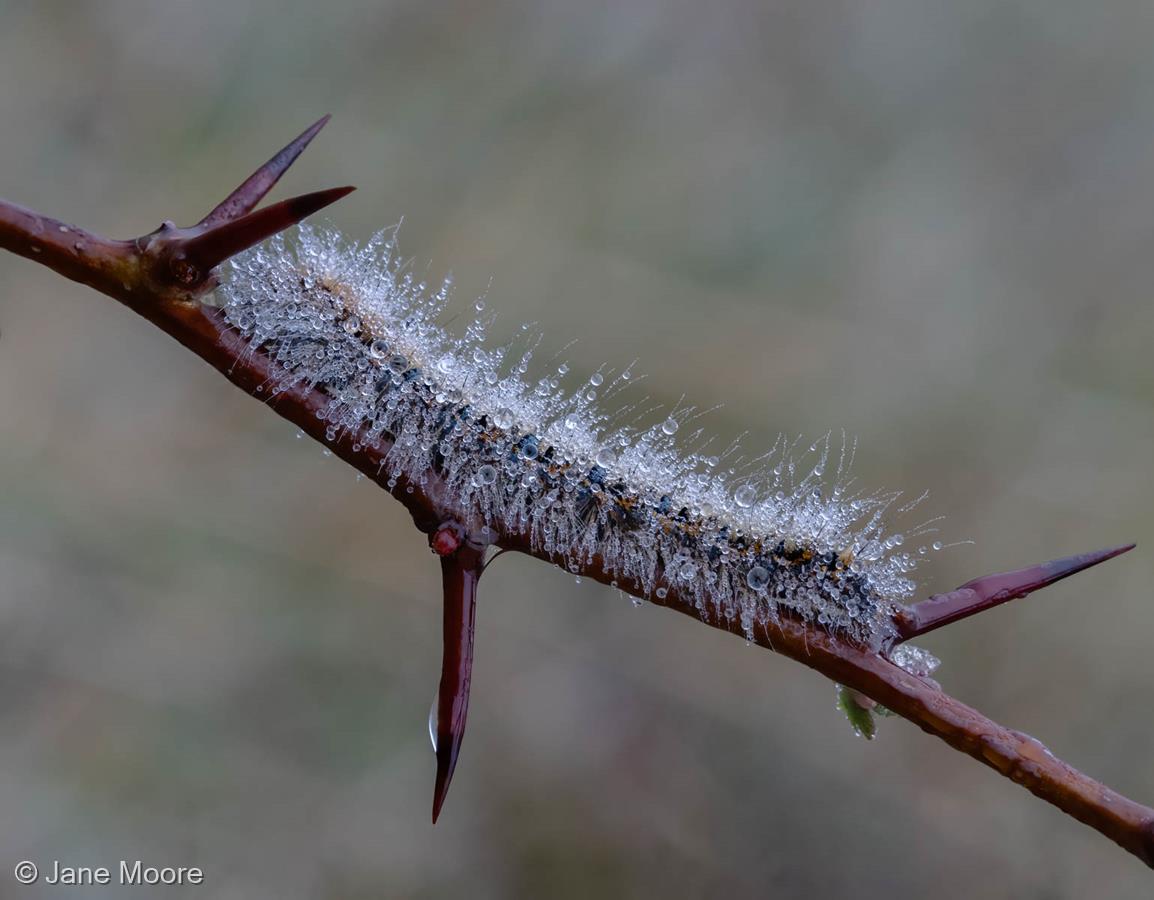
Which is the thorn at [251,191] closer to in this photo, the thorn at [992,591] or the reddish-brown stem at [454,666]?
the reddish-brown stem at [454,666]

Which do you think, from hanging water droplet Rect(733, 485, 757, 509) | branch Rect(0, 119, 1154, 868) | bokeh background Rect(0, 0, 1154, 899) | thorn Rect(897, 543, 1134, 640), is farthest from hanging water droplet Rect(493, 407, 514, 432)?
bokeh background Rect(0, 0, 1154, 899)

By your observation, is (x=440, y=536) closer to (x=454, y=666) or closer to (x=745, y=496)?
(x=454, y=666)

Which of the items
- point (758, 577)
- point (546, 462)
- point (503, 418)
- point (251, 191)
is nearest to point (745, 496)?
point (758, 577)

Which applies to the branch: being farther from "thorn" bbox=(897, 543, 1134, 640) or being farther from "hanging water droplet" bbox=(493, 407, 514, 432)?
"hanging water droplet" bbox=(493, 407, 514, 432)

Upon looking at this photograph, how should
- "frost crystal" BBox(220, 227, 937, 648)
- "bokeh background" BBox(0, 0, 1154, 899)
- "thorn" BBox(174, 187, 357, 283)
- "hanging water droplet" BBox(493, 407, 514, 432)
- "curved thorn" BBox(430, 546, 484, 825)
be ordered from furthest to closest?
"bokeh background" BBox(0, 0, 1154, 899)
"hanging water droplet" BBox(493, 407, 514, 432)
"frost crystal" BBox(220, 227, 937, 648)
"curved thorn" BBox(430, 546, 484, 825)
"thorn" BBox(174, 187, 357, 283)

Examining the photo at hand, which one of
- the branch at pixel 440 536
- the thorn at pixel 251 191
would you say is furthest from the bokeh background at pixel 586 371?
the thorn at pixel 251 191
